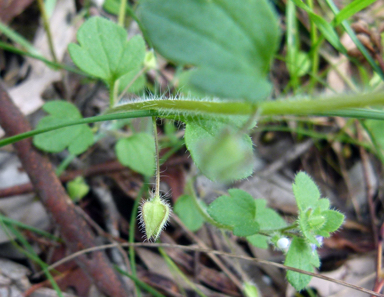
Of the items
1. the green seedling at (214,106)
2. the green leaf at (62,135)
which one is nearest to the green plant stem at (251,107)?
the green seedling at (214,106)

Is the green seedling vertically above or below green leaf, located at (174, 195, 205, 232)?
above

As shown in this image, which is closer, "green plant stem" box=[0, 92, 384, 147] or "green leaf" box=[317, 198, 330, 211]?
"green plant stem" box=[0, 92, 384, 147]

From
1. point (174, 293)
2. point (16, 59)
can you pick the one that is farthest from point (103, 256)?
point (16, 59)

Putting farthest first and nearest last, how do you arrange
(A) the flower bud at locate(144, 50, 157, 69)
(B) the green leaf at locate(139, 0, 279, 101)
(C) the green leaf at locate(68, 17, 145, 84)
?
(A) the flower bud at locate(144, 50, 157, 69)
(C) the green leaf at locate(68, 17, 145, 84)
(B) the green leaf at locate(139, 0, 279, 101)

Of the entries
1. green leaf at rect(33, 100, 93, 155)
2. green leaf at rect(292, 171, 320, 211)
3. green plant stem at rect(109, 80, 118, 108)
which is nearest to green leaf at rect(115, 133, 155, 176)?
green leaf at rect(33, 100, 93, 155)

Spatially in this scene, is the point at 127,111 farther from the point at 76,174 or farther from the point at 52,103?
the point at 76,174

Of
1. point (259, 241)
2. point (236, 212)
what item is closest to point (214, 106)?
point (236, 212)

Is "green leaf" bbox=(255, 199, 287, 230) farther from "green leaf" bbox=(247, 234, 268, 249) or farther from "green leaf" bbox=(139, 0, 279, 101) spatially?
"green leaf" bbox=(139, 0, 279, 101)
